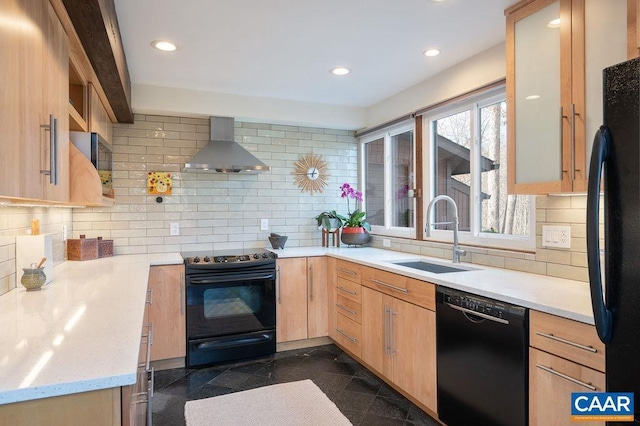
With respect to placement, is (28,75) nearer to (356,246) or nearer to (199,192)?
(199,192)

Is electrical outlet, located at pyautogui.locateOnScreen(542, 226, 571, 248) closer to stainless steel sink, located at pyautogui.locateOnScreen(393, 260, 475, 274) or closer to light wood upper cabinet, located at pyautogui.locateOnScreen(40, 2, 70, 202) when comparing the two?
stainless steel sink, located at pyautogui.locateOnScreen(393, 260, 475, 274)

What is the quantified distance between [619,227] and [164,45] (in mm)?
2604

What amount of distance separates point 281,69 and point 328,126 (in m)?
1.23

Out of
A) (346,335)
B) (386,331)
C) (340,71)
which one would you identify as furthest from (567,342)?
(340,71)

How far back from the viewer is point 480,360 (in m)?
1.90

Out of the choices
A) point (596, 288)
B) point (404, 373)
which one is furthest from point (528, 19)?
point (404, 373)

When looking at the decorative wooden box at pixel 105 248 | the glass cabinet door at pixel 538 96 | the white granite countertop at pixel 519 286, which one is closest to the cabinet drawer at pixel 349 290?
the white granite countertop at pixel 519 286

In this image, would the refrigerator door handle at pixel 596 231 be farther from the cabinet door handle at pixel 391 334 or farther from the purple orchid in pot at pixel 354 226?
the purple orchid in pot at pixel 354 226

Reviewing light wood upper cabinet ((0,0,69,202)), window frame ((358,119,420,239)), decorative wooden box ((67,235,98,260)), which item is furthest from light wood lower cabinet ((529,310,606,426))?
decorative wooden box ((67,235,98,260))

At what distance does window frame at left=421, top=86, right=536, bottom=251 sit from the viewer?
249 centimetres

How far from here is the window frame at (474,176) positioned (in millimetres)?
2488

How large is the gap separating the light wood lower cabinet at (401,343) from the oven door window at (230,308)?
35.9 inches

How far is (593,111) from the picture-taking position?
170 centimetres

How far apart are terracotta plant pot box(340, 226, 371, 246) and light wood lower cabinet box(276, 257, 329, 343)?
0.38m
